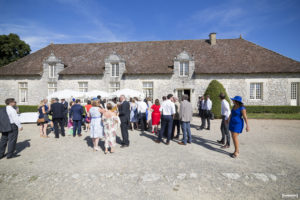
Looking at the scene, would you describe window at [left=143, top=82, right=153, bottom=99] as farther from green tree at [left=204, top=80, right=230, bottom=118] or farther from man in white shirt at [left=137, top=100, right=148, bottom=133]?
man in white shirt at [left=137, top=100, right=148, bottom=133]

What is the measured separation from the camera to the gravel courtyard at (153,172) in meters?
3.06

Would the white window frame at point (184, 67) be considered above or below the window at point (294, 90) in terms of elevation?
above

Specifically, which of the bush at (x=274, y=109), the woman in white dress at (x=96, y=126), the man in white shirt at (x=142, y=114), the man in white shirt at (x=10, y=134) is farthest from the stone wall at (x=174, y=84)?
the man in white shirt at (x=10, y=134)

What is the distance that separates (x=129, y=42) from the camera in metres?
21.4

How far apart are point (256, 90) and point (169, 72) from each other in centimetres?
1010

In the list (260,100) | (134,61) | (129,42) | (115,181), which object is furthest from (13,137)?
(260,100)

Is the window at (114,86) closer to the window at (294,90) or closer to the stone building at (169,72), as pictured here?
the stone building at (169,72)

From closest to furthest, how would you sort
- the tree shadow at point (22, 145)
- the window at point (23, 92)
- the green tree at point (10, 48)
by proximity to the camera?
the tree shadow at point (22, 145) → the window at point (23, 92) → the green tree at point (10, 48)

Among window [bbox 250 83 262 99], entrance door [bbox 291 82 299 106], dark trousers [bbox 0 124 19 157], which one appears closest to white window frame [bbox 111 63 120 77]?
dark trousers [bbox 0 124 19 157]

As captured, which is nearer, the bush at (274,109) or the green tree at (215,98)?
the green tree at (215,98)

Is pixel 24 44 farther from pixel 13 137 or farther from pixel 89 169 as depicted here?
pixel 89 169

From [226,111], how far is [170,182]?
3.79 metres

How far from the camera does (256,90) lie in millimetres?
16672

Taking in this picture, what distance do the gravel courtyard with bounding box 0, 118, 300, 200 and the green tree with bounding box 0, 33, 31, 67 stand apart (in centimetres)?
2938
